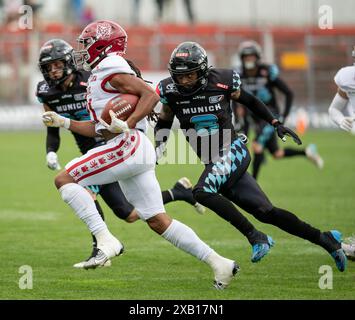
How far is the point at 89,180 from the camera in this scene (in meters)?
7.34

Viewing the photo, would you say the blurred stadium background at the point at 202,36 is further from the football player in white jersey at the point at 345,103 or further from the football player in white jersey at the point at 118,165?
the football player in white jersey at the point at 118,165

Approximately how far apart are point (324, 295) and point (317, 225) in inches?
146

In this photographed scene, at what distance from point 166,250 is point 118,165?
7.62 ft

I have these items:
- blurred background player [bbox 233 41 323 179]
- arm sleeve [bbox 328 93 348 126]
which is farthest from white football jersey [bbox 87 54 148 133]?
blurred background player [bbox 233 41 323 179]

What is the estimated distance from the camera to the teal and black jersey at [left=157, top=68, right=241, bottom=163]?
7.93m

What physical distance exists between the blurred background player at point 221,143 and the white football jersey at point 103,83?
637mm

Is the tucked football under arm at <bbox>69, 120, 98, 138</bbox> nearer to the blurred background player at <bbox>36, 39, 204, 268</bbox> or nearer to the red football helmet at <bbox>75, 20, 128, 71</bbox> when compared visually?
the red football helmet at <bbox>75, 20, 128, 71</bbox>

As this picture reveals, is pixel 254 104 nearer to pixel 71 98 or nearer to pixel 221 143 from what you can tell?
pixel 221 143

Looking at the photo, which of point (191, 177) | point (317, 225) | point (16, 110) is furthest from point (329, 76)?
point (317, 225)

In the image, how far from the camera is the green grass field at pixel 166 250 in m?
7.28

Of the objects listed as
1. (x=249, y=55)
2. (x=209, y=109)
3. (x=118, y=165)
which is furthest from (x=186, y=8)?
(x=118, y=165)

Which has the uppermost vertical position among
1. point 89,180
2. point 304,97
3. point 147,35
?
point 89,180

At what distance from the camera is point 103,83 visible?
23.9 ft
